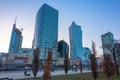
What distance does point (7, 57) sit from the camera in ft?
314

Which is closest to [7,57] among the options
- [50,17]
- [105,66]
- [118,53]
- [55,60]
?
[55,60]

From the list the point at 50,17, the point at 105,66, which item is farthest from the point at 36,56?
the point at 50,17

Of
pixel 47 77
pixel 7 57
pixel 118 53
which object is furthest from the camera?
pixel 7 57

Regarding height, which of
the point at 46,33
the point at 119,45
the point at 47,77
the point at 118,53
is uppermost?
the point at 46,33

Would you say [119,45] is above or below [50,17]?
below

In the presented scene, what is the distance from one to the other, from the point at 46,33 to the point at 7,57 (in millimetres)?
88613

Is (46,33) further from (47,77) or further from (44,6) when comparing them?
(47,77)

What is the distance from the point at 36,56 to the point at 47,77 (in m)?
22.4

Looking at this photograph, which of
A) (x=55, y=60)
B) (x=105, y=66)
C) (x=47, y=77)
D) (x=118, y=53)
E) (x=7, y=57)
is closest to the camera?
(x=47, y=77)

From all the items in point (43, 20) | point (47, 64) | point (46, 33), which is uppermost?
point (43, 20)

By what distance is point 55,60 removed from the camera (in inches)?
5969

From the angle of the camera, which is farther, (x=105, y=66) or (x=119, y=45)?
(x=119, y=45)

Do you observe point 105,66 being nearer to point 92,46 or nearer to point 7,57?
point 92,46

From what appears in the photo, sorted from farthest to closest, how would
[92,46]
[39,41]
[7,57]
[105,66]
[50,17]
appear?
[50,17], [39,41], [7,57], [92,46], [105,66]
